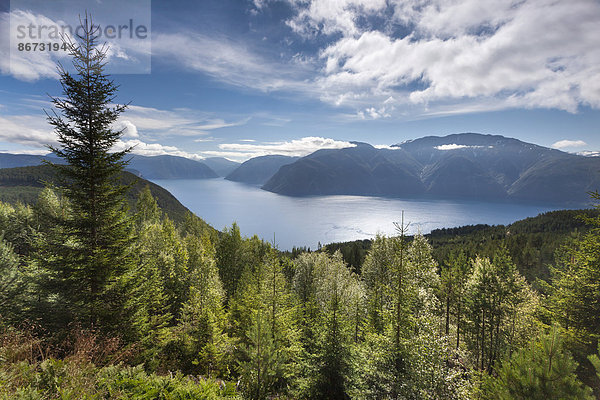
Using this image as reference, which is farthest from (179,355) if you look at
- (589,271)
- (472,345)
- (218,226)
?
(218,226)

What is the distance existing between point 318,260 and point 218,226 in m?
147

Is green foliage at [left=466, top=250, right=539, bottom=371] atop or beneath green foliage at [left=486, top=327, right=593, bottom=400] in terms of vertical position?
beneath

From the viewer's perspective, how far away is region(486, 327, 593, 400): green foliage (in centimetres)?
816

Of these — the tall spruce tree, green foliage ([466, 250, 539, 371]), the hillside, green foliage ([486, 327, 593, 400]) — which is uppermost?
the tall spruce tree

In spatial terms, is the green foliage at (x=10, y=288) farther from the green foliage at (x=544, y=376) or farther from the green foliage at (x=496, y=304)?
the green foliage at (x=496, y=304)

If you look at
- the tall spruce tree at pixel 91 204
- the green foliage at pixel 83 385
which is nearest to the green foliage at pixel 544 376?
the green foliage at pixel 83 385

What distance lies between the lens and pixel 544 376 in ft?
27.9

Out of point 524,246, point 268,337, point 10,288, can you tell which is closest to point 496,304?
point 268,337

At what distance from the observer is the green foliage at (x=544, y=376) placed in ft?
26.8

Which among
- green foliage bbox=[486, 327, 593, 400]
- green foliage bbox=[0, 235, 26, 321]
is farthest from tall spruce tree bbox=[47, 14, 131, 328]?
green foliage bbox=[486, 327, 593, 400]

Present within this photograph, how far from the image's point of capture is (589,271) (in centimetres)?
1617

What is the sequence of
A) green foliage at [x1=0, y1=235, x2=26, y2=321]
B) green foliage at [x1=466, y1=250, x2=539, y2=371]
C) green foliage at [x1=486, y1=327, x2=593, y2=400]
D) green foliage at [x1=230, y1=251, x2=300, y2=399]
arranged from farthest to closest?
1. green foliage at [x1=466, y1=250, x2=539, y2=371]
2. green foliage at [x1=230, y1=251, x2=300, y2=399]
3. green foliage at [x1=0, y1=235, x2=26, y2=321]
4. green foliage at [x1=486, y1=327, x2=593, y2=400]

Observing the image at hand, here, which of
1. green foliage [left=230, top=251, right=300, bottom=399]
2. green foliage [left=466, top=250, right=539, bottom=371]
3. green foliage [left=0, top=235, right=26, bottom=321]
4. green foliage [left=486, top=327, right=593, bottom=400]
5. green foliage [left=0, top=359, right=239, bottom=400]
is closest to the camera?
green foliage [left=0, top=359, right=239, bottom=400]

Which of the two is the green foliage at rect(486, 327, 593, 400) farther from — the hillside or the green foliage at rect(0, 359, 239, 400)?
the hillside
